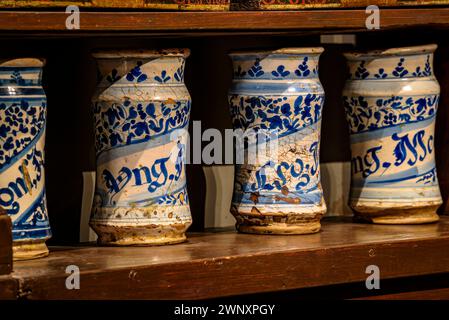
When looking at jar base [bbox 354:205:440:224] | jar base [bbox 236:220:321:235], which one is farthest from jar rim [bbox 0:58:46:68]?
jar base [bbox 354:205:440:224]

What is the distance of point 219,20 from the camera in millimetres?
1400

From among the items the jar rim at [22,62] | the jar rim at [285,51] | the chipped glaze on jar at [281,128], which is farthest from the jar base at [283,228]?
the jar rim at [22,62]

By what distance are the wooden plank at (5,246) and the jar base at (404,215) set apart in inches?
22.1

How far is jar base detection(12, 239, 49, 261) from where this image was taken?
53.9 inches

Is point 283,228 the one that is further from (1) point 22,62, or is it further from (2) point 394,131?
(1) point 22,62

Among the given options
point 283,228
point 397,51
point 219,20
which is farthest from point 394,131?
point 219,20

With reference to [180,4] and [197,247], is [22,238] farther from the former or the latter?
[180,4]

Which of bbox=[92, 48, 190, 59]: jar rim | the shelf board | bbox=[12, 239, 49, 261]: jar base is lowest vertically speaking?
the shelf board

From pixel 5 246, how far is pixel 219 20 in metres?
0.37

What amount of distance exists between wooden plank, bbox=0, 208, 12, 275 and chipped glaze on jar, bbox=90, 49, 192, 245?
20cm

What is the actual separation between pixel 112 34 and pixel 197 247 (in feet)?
0.91

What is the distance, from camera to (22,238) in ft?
4.50

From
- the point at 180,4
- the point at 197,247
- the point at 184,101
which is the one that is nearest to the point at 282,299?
the point at 197,247

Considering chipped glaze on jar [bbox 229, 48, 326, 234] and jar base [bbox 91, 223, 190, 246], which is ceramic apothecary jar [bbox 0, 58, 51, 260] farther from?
chipped glaze on jar [bbox 229, 48, 326, 234]
